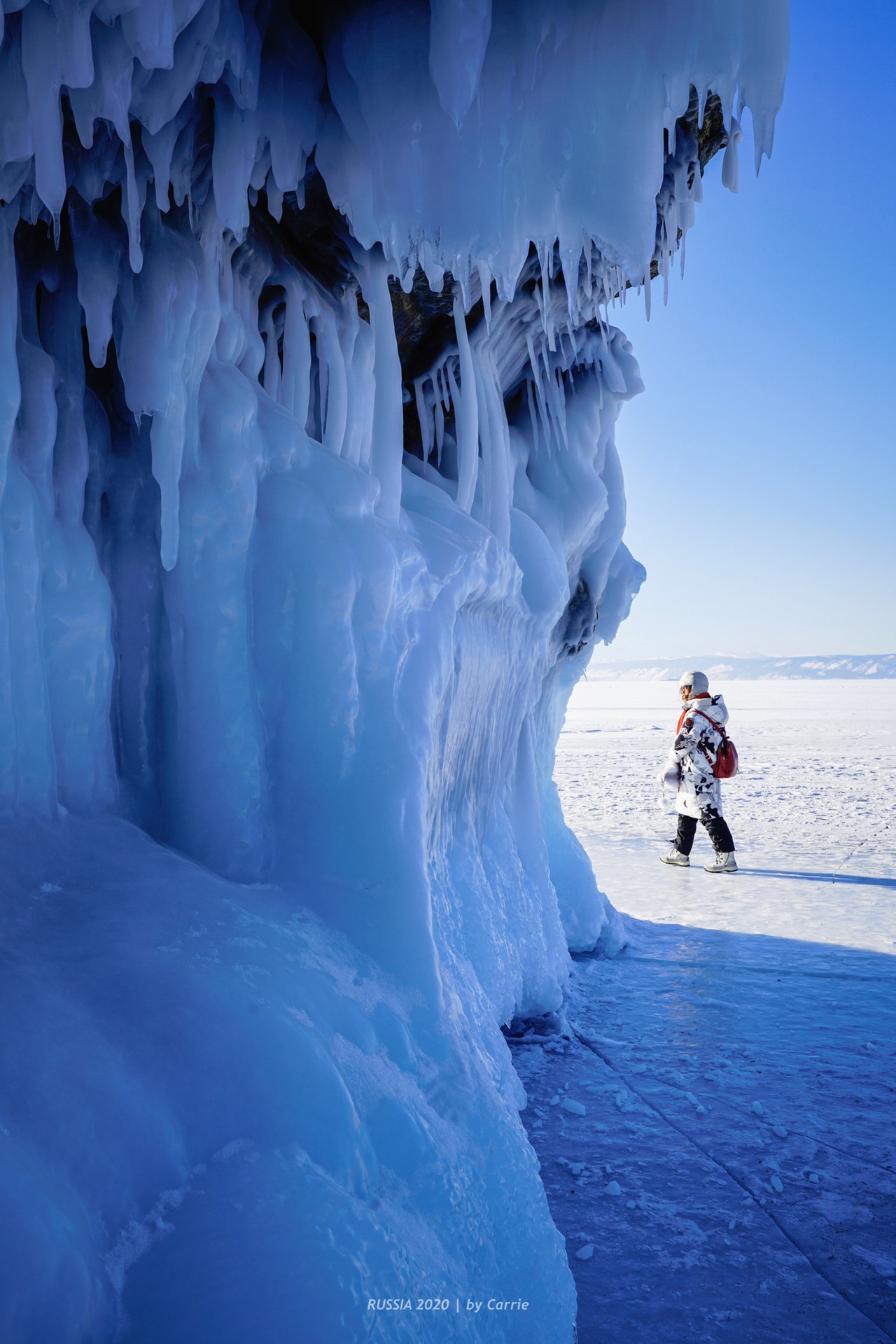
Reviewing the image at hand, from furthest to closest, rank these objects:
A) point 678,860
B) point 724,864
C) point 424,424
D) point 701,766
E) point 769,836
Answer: point 769,836, point 678,860, point 724,864, point 701,766, point 424,424

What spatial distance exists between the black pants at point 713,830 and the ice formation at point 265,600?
3.84 metres

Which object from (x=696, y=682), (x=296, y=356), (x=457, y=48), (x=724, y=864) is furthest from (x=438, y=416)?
(x=724, y=864)

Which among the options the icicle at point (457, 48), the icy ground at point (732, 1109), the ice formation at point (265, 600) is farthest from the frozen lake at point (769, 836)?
the icicle at point (457, 48)

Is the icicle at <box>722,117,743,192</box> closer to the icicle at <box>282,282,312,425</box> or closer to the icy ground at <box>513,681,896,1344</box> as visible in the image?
the icicle at <box>282,282,312,425</box>

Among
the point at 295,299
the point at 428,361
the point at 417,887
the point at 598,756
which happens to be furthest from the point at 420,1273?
the point at 598,756

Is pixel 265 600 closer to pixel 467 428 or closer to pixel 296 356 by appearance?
pixel 296 356

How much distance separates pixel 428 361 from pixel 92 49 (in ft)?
7.60

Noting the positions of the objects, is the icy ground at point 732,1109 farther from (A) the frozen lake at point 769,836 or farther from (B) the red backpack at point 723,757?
(B) the red backpack at point 723,757

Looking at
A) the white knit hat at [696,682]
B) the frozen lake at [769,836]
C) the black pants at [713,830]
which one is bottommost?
the frozen lake at [769,836]

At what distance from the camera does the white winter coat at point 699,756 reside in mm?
6250

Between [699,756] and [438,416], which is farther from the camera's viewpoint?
[699,756]

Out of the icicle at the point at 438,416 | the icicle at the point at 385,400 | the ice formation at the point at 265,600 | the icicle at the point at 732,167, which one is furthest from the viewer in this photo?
the icicle at the point at 438,416

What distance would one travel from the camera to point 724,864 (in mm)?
6430

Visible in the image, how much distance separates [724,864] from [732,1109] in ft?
12.5
